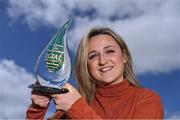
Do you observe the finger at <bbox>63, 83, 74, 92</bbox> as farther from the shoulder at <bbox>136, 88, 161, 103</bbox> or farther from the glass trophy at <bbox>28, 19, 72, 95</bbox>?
the shoulder at <bbox>136, 88, 161, 103</bbox>

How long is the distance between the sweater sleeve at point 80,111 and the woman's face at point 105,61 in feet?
1.61

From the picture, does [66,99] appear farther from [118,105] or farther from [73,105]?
[118,105]

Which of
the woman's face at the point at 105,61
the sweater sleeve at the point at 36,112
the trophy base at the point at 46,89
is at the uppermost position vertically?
the woman's face at the point at 105,61

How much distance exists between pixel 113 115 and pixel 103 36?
537mm

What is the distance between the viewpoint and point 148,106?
2613 mm

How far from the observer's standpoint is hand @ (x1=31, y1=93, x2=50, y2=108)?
2.52m

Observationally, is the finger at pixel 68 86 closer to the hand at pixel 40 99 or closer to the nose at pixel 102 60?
the hand at pixel 40 99

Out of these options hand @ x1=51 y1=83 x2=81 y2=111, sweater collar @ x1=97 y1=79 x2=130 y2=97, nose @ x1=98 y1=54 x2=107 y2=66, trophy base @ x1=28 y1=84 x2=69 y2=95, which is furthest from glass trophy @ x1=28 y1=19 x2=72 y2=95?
sweater collar @ x1=97 y1=79 x2=130 y2=97

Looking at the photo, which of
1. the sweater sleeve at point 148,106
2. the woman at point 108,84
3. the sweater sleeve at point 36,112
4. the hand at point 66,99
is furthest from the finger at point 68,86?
the sweater sleeve at point 148,106

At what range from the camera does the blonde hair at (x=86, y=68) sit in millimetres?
2914

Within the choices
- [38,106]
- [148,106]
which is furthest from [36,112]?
[148,106]

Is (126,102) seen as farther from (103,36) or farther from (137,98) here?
(103,36)

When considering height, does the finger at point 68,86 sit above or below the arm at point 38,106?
above

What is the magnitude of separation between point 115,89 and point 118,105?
0.13 meters
